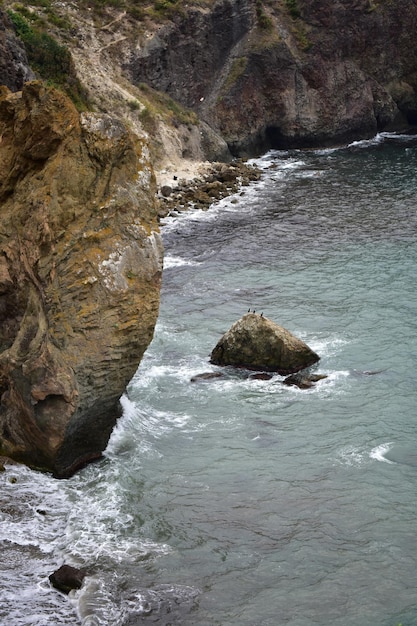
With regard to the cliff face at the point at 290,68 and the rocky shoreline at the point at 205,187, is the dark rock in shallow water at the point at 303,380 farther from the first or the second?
the cliff face at the point at 290,68

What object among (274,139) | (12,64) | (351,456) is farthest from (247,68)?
(351,456)

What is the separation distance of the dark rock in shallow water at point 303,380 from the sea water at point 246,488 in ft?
1.20

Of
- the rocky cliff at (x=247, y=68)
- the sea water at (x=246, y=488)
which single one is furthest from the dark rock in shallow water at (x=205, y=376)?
the rocky cliff at (x=247, y=68)

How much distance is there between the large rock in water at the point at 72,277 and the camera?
79.9 feet

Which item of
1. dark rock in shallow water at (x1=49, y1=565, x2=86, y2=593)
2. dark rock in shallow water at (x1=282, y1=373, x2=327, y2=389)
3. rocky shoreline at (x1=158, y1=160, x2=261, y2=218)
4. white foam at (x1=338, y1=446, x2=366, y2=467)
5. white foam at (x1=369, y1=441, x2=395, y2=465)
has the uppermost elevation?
rocky shoreline at (x1=158, y1=160, x2=261, y2=218)

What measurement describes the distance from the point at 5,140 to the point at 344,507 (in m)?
15.7

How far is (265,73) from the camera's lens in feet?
264

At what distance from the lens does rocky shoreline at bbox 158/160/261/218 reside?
58781 mm

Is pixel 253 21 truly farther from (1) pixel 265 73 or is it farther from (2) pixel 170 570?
(2) pixel 170 570

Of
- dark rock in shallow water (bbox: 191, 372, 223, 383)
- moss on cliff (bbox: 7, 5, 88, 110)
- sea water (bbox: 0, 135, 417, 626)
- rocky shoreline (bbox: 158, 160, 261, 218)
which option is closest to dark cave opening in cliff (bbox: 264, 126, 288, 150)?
rocky shoreline (bbox: 158, 160, 261, 218)

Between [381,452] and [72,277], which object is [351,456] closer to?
[381,452]

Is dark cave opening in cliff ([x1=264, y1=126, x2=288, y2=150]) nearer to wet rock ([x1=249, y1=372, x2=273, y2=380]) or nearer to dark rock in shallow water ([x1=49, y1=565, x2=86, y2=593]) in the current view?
wet rock ([x1=249, y1=372, x2=273, y2=380])

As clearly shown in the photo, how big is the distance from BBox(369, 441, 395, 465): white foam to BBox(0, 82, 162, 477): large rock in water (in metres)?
7.97

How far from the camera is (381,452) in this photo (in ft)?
86.0
